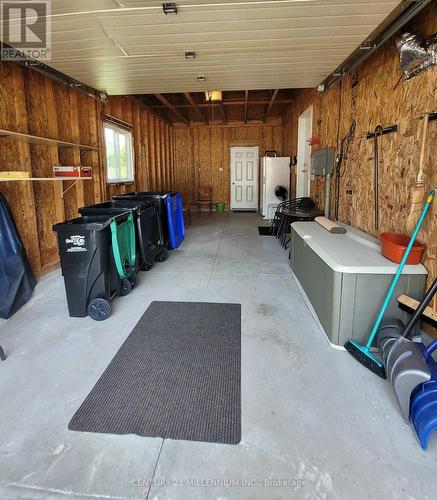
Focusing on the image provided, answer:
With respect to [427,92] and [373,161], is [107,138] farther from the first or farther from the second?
[427,92]

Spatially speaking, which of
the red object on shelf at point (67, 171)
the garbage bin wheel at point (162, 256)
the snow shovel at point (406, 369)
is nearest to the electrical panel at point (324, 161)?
the garbage bin wheel at point (162, 256)

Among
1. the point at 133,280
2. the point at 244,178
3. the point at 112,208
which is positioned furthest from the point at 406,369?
the point at 244,178

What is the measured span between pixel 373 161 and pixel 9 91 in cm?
364

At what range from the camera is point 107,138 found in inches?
222

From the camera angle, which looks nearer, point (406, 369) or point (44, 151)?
point (406, 369)

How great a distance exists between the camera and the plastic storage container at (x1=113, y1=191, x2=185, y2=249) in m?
4.80

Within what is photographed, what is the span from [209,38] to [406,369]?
9.80 ft

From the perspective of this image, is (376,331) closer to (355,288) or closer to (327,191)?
(355,288)

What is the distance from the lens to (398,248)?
7.42ft

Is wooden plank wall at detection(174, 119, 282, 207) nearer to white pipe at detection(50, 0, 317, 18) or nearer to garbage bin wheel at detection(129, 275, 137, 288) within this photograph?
garbage bin wheel at detection(129, 275, 137, 288)

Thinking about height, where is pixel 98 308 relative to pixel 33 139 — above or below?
below

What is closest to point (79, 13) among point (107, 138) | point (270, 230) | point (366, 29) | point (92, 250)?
→ point (92, 250)

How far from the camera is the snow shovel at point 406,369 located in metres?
1.60

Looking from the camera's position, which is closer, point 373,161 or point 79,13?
point 79,13
